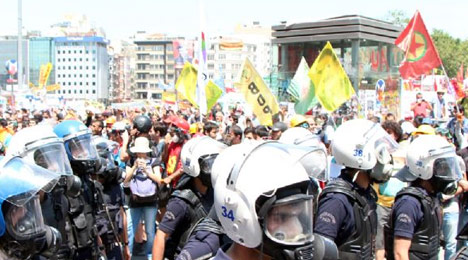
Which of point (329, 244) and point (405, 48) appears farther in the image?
point (405, 48)

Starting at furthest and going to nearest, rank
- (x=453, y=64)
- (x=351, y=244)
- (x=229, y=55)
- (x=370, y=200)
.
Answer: (x=229, y=55)
(x=453, y=64)
(x=370, y=200)
(x=351, y=244)

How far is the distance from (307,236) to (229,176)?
1.29 ft

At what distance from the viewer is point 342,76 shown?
482 inches

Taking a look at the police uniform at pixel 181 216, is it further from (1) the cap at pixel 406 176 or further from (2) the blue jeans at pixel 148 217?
(2) the blue jeans at pixel 148 217

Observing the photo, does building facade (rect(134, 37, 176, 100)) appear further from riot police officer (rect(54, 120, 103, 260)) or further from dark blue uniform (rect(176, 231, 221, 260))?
dark blue uniform (rect(176, 231, 221, 260))

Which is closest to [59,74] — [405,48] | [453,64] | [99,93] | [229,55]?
[99,93]

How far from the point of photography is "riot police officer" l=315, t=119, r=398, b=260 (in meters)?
4.30

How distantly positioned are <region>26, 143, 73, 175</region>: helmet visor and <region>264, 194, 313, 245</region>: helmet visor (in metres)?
2.64

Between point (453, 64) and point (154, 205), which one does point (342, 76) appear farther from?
point (453, 64)

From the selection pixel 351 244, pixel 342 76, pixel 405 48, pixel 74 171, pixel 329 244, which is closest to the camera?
pixel 329 244

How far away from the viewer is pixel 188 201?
4.95m

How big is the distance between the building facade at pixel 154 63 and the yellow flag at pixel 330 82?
166 m

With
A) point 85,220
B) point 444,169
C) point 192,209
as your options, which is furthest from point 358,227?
point 85,220

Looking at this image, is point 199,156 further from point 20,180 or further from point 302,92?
point 302,92
